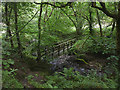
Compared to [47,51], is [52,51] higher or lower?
lower

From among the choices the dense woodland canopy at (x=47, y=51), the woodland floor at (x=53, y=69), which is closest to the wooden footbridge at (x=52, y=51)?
the dense woodland canopy at (x=47, y=51)

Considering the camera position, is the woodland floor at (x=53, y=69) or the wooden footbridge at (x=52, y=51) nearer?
the woodland floor at (x=53, y=69)

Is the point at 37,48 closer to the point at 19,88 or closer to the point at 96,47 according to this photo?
the point at 19,88

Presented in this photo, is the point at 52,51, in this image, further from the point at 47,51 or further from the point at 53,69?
the point at 53,69

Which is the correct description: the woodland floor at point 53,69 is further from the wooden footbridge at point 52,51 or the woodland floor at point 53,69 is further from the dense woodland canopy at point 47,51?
the wooden footbridge at point 52,51

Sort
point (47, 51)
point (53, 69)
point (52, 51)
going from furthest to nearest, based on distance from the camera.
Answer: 1. point (52, 51)
2. point (47, 51)
3. point (53, 69)

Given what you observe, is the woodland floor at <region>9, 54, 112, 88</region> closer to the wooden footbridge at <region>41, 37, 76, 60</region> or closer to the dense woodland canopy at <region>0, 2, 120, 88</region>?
the dense woodland canopy at <region>0, 2, 120, 88</region>

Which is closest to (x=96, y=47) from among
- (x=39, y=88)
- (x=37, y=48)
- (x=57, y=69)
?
(x=57, y=69)

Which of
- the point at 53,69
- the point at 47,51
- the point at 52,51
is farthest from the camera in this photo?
the point at 52,51

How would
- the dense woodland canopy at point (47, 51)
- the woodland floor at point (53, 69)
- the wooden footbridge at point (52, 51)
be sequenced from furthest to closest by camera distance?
the wooden footbridge at point (52, 51) < the woodland floor at point (53, 69) < the dense woodland canopy at point (47, 51)

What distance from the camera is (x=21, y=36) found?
441 cm

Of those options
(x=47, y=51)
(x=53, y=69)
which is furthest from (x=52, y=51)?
(x=53, y=69)

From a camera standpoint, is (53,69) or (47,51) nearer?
(53,69)

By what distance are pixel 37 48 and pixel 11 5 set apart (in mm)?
2256
